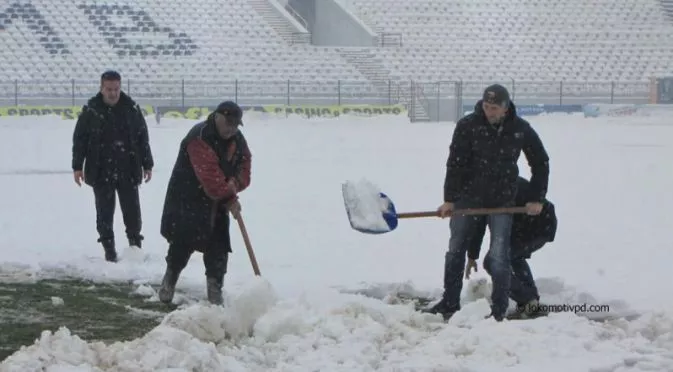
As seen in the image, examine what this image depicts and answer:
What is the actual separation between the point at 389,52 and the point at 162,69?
925 centimetres

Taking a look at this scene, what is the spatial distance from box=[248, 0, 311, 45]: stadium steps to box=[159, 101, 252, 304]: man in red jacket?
1559 inches

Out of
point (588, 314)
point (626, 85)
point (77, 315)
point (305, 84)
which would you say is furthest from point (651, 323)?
point (626, 85)

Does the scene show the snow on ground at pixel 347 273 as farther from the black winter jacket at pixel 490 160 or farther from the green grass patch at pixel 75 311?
the black winter jacket at pixel 490 160

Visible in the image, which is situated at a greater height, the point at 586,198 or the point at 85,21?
the point at 85,21

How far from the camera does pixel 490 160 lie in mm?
6871

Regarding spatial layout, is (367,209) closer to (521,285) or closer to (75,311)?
(521,285)

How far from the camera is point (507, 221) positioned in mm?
6973

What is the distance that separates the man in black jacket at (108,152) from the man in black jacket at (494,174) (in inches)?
131

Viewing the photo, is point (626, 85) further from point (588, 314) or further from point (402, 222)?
point (588, 314)

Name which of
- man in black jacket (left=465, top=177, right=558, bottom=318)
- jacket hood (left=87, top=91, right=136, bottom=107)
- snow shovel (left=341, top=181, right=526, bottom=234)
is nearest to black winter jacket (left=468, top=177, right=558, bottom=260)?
man in black jacket (left=465, top=177, right=558, bottom=318)

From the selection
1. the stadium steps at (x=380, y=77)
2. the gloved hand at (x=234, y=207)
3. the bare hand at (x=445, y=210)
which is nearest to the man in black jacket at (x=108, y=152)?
the gloved hand at (x=234, y=207)

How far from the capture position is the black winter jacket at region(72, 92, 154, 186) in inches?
368

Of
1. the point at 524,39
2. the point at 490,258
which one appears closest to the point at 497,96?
the point at 490,258

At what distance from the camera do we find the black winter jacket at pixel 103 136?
9359 mm
